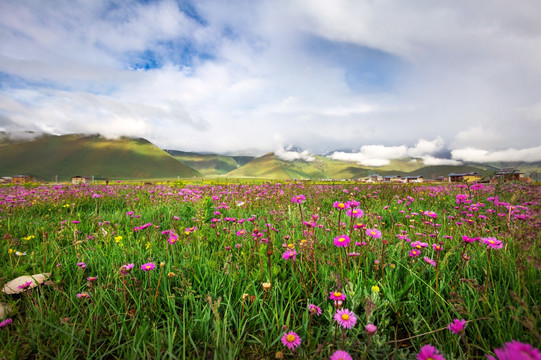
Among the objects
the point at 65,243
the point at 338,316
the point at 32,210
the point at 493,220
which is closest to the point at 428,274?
the point at 338,316

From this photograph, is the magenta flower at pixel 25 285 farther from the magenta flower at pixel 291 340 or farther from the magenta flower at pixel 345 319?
the magenta flower at pixel 345 319

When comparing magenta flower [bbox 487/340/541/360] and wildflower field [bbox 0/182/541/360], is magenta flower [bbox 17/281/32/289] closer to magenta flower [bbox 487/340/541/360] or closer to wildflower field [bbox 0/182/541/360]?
wildflower field [bbox 0/182/541/360]

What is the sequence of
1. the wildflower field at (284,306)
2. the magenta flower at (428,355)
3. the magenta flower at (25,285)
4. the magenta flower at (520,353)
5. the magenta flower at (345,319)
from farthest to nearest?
the magenta flower at (25,285)
the wildflower field at (284,306)
the magenta flower at (345,319)
the magenta flower at (428,355)
the magenta flower at (520,353)

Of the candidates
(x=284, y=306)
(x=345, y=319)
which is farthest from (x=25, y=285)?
(x=345, y=319)

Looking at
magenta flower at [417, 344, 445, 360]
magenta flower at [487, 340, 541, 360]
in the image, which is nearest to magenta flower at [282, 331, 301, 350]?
magenta flower at [417, 344, 445, 360]

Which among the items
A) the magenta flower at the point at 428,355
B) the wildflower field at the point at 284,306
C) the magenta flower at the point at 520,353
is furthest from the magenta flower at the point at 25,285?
the magenta flower at the point at 520,353

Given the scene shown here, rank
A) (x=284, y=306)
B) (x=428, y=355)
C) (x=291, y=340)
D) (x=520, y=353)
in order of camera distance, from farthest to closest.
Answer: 1. (x=284, y=306)
2. (x=291, y=340)
3. (x=428, y=355)
4. (x=520, y=353)

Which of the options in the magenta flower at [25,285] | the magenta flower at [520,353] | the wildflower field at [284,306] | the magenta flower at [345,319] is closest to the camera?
the magenta flower at [520,353]

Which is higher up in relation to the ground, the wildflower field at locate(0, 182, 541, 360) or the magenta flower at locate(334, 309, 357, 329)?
the magenta flower at locate(334, 309, 357, 329)

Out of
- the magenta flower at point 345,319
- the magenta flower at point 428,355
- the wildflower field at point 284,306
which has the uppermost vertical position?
the magenta flower at point 428,355

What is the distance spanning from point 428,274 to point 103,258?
3.61m

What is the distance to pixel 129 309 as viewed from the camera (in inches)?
78.7

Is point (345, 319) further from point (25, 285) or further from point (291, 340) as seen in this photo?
point (25, 285)

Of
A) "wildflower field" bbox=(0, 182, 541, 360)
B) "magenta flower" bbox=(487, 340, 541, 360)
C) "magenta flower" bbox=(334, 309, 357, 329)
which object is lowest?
"wildflower field" bbox=(0, 182, 541, 360)
